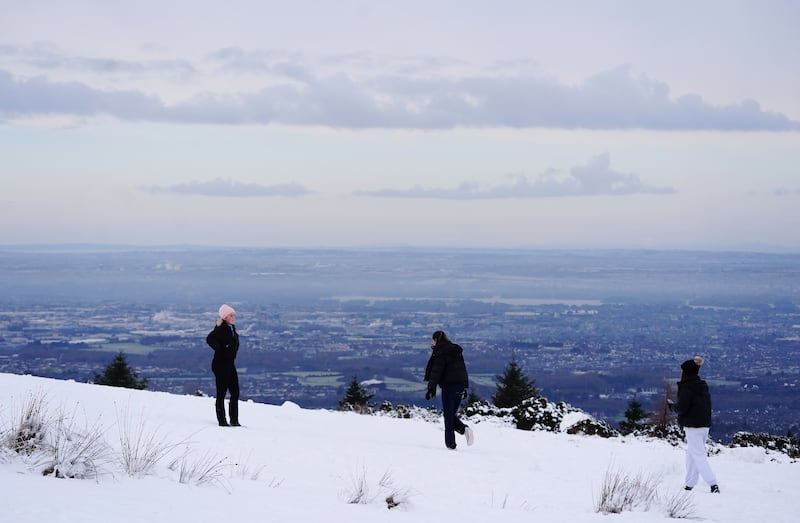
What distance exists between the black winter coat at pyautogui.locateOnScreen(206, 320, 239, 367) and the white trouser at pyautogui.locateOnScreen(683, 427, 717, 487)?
6.68 meters

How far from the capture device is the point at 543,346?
4840 inches

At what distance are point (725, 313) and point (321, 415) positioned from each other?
503 ft

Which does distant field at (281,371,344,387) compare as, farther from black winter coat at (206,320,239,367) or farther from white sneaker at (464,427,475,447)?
black winter coat at (206,320,239,367)

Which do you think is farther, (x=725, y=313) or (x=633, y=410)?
(x=725, y=313)

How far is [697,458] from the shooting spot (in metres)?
11.0

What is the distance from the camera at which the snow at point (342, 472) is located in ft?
22.7

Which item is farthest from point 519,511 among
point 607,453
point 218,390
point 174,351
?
point 174,351

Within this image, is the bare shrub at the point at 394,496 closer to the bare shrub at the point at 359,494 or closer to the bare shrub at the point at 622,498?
the bare shrub at the point at 359,494

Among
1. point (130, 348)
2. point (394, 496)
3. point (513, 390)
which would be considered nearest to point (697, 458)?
point (394, 496)

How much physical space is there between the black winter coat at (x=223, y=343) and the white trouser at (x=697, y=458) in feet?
21.9

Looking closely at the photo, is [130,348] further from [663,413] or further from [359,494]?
[359,494]

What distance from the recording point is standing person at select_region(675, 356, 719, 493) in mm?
11008

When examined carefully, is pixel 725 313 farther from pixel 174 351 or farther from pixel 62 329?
pixel 62 329

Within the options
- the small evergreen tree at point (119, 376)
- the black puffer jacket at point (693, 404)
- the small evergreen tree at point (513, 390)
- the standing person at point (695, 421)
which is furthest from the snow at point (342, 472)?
the small evergreen tree at point (119, 376)
